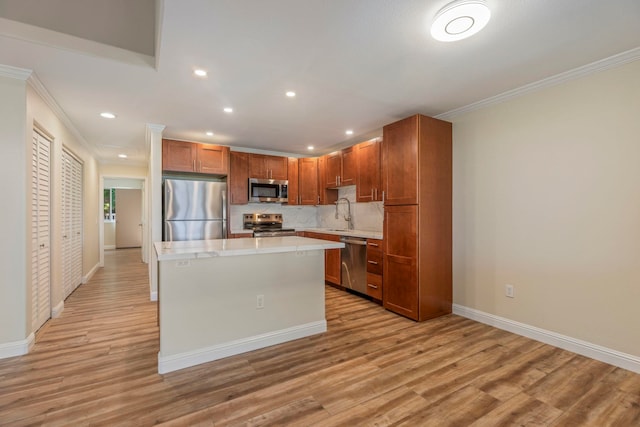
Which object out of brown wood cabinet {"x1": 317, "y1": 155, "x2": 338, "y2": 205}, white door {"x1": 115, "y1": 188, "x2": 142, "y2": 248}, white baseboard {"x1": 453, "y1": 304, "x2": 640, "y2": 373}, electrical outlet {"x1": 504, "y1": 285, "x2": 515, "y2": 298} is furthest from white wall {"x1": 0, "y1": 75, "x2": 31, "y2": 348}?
white door {"x1": 115, "y1": 188, "x2": 142, "y2": 248}

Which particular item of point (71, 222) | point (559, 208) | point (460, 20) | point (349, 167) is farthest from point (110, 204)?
point (559, 208)

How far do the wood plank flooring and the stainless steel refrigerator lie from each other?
1.58 meters

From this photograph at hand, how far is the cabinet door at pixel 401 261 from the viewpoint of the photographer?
3.21 m

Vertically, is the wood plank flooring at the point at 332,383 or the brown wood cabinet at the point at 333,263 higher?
the brown wood cabinet at the point at 333,263

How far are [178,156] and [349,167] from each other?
2.62 m

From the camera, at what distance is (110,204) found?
9.74 metres

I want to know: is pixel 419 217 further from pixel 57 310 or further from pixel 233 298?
pixel 57 310

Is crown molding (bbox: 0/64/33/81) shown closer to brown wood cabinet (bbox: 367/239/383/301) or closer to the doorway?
brown wood cabinet (bbox: 367/239/383/301)

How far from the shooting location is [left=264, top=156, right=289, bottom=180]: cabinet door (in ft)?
17.1

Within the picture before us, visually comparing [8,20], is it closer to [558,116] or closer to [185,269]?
[185,269]

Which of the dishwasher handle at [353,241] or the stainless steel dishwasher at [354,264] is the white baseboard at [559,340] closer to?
the stainless steel dishwasher at [354,264]

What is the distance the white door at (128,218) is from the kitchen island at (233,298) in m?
8.98

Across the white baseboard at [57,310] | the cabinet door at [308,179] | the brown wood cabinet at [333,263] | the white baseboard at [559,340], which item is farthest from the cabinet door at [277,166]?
the white baseboard at [559,340]

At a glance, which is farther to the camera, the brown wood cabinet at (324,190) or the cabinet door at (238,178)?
the brown wood cabinet at (324,190)
